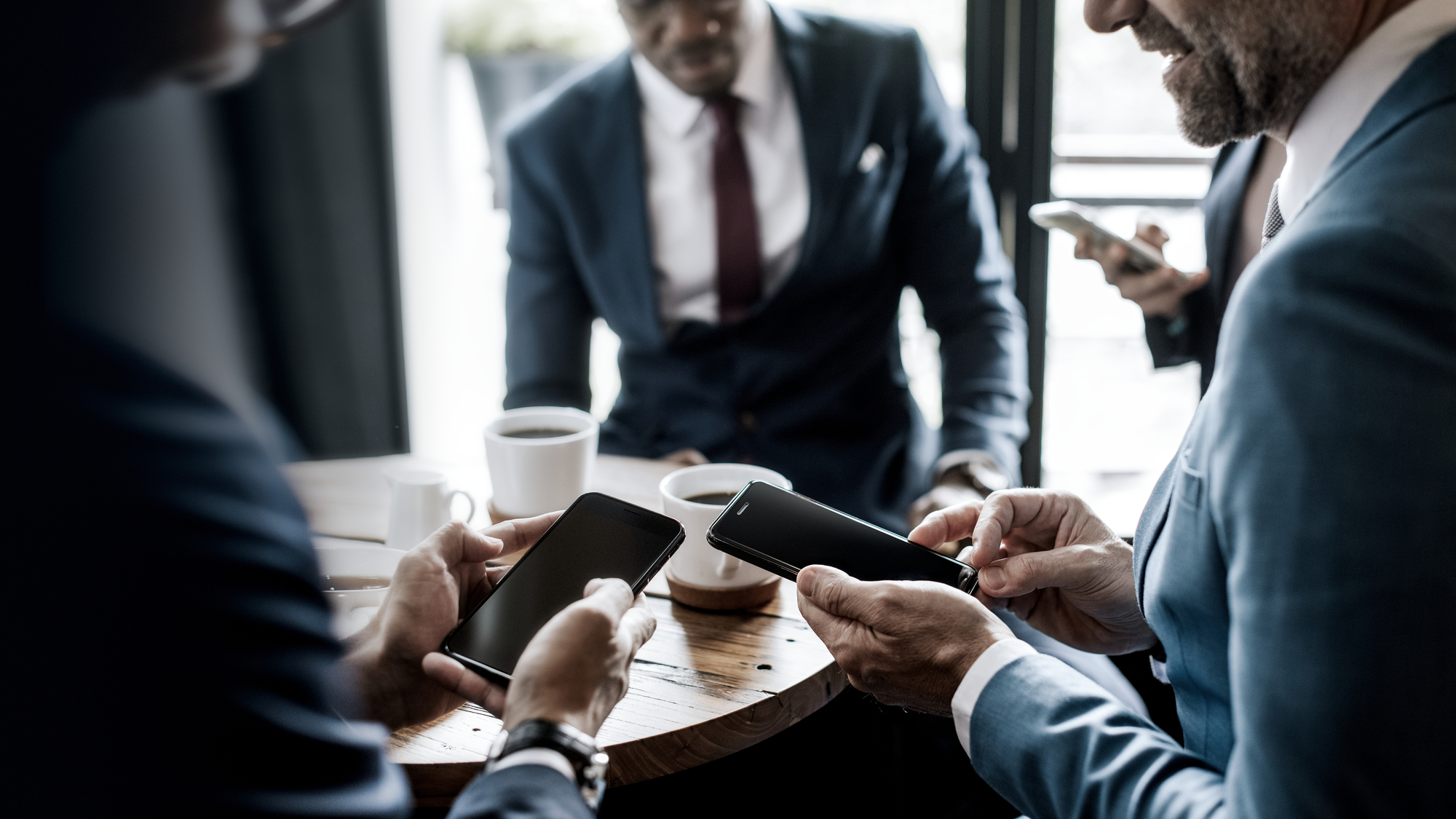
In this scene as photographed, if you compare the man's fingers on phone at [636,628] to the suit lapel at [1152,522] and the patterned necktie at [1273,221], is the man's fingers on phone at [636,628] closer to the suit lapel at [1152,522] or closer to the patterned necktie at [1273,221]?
the suit lapel at [1152,522]

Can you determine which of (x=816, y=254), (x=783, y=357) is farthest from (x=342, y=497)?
(x=816, y=254)

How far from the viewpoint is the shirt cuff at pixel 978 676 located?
0.75 metres

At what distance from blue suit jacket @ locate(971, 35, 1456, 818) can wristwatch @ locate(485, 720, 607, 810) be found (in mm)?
409

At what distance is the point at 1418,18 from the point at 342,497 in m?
1.20

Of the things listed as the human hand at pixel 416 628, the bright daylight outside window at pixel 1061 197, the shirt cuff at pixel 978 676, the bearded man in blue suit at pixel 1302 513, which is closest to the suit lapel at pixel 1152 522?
the bearded man in blue suit at pixel 1302 513

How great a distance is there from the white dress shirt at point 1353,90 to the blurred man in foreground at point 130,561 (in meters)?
0.68

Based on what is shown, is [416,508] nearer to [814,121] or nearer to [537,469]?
[537,469]

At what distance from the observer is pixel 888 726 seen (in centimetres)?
134

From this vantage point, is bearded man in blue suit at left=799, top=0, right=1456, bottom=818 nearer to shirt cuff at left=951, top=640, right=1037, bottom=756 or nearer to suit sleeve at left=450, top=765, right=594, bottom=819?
shirt cuff at left=951, top=640, right=1037, bottom=756

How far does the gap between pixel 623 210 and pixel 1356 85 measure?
1234mm

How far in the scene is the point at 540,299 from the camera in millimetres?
1761

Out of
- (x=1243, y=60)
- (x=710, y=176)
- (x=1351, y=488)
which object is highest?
(x=1243, y=60)

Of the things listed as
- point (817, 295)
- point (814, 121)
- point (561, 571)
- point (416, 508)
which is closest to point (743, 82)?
point (814, 121)

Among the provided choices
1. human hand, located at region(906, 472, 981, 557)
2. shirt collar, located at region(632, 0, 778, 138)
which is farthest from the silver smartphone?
shirt collar, located at region(632, 0, 778, 138)
